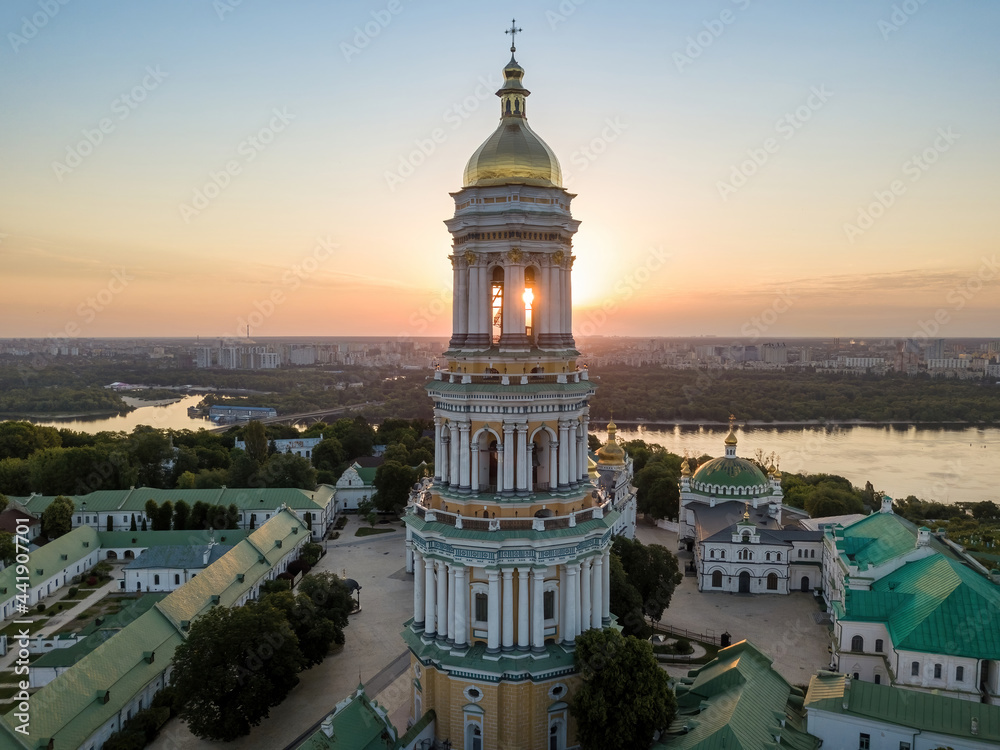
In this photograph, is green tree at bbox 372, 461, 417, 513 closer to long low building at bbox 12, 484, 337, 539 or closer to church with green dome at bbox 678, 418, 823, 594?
long low building at bbox 12, 484, 337, 539

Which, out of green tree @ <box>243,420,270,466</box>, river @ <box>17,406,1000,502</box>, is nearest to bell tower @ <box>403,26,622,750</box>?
green tree @ <box>243,420,270,466</box>

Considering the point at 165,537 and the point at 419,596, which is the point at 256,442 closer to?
the point at 165,537

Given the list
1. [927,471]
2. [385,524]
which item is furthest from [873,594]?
[927,471]

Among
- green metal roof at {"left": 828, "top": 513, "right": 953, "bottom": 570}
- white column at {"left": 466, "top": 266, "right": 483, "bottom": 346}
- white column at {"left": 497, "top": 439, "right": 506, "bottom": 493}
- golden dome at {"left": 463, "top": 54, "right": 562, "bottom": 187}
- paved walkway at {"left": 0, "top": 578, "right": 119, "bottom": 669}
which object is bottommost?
paved walkway at {"left": 0, "top": 578, "right": 119, "bottom": 669}

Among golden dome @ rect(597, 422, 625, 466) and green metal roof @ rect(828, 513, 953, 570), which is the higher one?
golden dome @ rect(597, 422, 625, 466)

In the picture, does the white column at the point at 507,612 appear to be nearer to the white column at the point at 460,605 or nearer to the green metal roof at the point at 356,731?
the white column at the point at 460,605

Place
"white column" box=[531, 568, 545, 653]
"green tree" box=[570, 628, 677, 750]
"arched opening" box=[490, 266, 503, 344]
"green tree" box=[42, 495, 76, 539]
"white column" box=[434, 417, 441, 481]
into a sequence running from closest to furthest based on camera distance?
"green tree" box=[570, 628, 677, 750] → "white column" box=[531, 568, 545, 653] → "white column" box=[434, 417, 441, 481] → "arched opening" box=[490, 266, 503, 344] → "green tree" box=[42, 495, 76, 539]

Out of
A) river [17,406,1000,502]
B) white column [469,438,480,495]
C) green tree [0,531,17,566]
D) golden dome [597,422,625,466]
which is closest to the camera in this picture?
white column [469,438,480,495]
